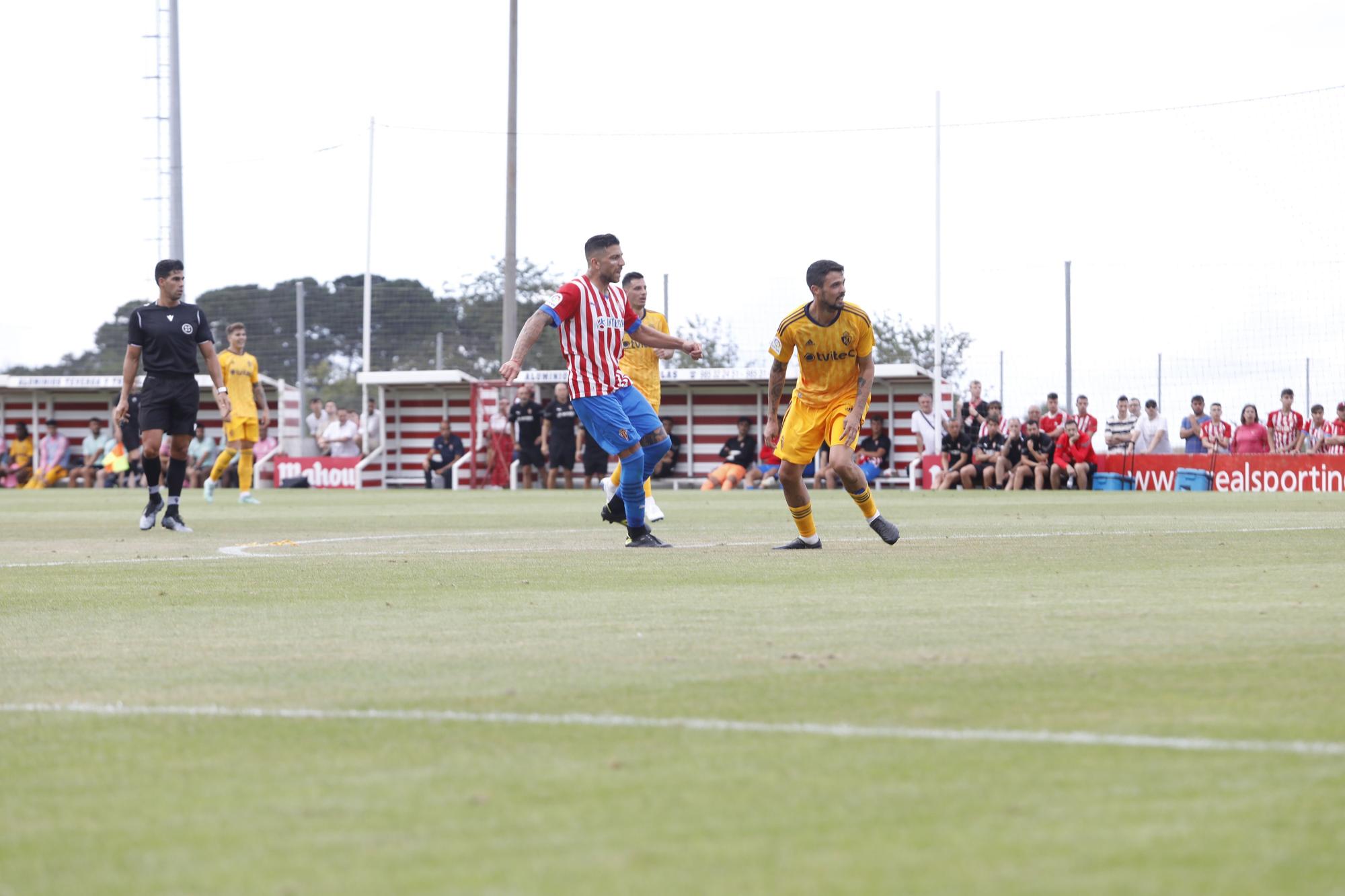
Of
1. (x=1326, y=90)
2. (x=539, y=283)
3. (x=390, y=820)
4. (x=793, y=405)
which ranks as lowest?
(x=390, y=820)

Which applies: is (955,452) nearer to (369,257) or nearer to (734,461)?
(734,461)

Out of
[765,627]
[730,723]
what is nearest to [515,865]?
[730,723]

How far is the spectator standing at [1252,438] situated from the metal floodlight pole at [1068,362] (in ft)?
9.06

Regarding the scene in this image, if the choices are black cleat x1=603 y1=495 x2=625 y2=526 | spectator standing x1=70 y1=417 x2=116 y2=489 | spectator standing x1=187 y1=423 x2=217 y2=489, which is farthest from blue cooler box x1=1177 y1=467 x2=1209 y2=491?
spectator standing x1=70 y1=417 x2=116 y2=489

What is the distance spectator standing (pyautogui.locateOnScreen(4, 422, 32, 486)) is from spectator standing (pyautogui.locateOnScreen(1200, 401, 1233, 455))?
78.6 feet

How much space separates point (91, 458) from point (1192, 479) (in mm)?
22084

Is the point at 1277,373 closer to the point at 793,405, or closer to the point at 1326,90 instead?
the point at 1326,90

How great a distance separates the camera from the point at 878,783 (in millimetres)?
3600

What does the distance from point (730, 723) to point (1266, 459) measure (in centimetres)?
2497

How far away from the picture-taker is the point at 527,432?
108ft

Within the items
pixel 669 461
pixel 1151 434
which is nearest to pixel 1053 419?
pixel 1151 434

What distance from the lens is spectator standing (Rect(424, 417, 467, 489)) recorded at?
34.2m

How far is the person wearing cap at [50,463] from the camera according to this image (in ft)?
120

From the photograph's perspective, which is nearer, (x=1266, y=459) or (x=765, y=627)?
(x=765, y=627)
